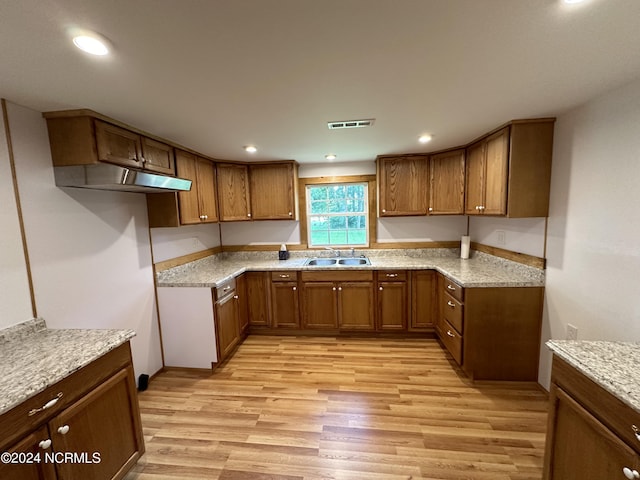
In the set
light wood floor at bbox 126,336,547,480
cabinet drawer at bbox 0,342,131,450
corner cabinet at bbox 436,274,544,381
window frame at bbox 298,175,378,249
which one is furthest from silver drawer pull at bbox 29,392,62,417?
window frame at bbox 298,175,378,249

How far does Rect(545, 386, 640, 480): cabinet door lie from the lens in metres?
0.99

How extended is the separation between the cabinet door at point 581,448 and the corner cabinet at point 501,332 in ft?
3.60

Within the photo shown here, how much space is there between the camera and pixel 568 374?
123cm

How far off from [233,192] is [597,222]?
3.54 m

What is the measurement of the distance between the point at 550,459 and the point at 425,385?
1.12 meters

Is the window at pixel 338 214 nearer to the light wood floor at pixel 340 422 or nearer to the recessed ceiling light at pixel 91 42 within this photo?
the light wood floor at pixel 340 422

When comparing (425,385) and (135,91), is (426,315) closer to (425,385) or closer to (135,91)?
(425,385)

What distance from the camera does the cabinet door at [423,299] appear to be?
317cm

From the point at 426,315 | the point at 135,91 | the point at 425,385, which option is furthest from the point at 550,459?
the point at 135,91

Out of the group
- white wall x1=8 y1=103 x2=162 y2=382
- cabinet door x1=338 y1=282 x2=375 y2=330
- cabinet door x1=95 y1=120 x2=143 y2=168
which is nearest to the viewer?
white wall x1=8 y1=103 x2=162 y2=382

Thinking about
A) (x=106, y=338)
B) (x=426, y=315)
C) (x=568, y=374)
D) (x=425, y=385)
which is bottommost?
(x=425, y=385)

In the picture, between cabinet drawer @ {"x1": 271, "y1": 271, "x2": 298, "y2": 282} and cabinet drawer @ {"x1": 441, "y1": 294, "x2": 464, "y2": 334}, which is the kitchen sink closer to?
cabinet drawer @ {"x1": 271, "y1": 271, "x2": 298, "y2": 282}

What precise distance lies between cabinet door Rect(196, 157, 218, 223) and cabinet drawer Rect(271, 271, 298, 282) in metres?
1.03

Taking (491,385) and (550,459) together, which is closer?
(550,459)
